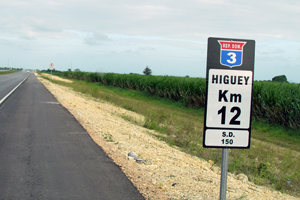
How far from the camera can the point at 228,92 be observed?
2965 mm

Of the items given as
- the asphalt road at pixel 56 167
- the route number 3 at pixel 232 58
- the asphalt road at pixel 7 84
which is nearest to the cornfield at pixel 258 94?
the asphalt road at pixel 56 167

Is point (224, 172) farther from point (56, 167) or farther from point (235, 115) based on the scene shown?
point (56, 167)

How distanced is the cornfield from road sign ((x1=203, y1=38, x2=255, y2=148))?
12093 millimetres

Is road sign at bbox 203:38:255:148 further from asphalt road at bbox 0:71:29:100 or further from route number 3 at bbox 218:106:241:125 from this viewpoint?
asphalt road at bbox 0:71:29:100

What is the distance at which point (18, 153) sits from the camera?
6633 millimetres

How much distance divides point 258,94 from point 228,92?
46.3 ft

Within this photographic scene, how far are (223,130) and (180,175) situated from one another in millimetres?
2870

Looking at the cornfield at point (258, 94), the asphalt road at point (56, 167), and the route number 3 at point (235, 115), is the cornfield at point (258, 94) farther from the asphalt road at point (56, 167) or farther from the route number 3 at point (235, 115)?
the route number 3 at point (235, 115)

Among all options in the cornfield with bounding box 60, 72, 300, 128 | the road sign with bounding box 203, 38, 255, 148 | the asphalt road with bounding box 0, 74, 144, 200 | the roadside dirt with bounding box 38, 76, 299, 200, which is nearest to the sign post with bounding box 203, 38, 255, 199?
the road sign with bounding box 203, 38, 255, 148

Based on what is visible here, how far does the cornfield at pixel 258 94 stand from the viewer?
1420 centimetres

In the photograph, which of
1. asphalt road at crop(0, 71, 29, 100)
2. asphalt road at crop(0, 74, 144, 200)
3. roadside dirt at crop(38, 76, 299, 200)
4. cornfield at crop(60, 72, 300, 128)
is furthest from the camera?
asphalt road at crop(0, 71, 29, 100)

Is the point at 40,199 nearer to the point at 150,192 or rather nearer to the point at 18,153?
the point at 150,192

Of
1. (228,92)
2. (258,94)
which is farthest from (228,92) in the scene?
(258,94)

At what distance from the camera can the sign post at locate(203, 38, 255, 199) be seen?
2.93 meters
